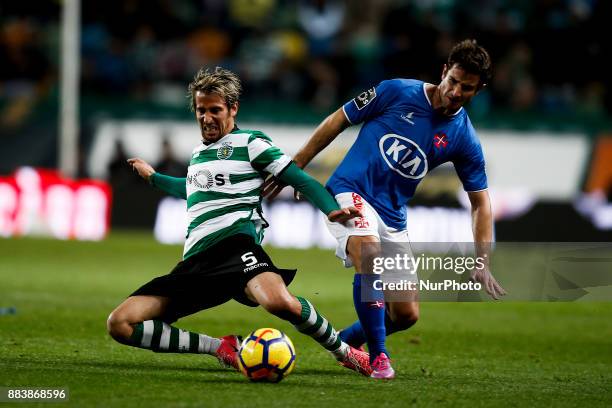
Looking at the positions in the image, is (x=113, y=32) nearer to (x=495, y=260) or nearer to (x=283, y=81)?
(x=283, y=81)

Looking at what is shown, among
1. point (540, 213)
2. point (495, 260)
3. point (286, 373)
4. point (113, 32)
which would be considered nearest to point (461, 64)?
point (495, 260)

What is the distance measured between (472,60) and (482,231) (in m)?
1.10

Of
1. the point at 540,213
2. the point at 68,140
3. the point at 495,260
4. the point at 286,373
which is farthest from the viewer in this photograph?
the point at 68,140

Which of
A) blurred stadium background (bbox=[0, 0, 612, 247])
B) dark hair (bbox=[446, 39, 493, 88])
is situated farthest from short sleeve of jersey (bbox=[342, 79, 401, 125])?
blurred stadium background (bbox=[0, 0, 612, 247])

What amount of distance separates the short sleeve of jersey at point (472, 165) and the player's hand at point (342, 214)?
1018 millimetres

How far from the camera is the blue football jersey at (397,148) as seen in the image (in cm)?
728

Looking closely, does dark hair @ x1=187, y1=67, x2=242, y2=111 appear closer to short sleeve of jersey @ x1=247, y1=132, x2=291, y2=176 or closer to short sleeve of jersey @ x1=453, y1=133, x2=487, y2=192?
short sleeve of jersey @ x1=247, y1=132, x2=291, y2=176

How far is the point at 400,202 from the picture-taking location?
7.38m

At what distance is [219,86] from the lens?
6848mm

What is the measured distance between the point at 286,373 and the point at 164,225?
37.6 ft

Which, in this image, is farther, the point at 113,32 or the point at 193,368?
the point at 113,32

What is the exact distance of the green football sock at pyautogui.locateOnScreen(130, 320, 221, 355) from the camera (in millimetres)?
6703

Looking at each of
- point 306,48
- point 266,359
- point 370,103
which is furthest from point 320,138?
point 306,48

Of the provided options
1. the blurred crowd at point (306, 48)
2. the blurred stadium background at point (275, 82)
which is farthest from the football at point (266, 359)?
the blurred crowd at point (306, 48)
